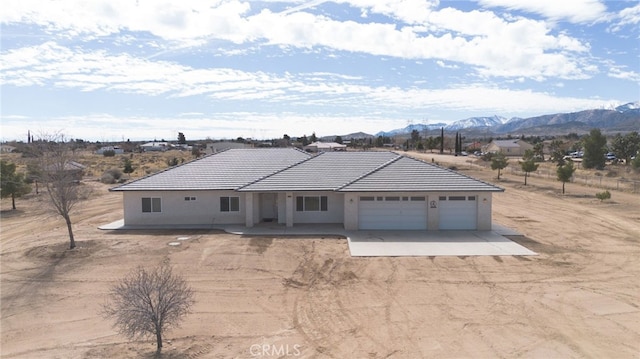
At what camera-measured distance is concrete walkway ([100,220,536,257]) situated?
2094 cm

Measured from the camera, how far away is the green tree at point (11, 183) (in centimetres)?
3578

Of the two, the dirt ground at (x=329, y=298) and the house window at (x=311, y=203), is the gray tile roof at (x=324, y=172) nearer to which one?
the house window at (x=311, y=203)

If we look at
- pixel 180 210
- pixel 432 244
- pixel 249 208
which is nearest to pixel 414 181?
pixel 432 244

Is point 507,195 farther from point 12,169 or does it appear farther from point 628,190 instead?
point 12,169

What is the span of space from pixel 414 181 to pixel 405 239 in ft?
12.7

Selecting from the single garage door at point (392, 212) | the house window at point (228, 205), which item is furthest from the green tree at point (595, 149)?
the house window at point (228, 205)

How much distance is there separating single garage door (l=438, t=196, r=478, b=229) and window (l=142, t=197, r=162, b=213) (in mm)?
16379

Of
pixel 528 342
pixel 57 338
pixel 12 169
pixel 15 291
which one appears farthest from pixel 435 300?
pixel 12 169

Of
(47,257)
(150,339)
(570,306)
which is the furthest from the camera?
(47,257)

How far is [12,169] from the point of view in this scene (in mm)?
37406

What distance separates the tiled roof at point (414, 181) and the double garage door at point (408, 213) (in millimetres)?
705

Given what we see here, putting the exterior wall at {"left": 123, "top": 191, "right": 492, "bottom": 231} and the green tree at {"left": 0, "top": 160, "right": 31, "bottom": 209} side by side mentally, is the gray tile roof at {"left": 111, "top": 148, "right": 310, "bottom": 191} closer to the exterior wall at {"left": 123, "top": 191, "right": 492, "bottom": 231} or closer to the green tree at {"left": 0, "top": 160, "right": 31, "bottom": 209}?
the exterior wall at {"left": 123, "top": 191, "right": 492, "bottom": 231}

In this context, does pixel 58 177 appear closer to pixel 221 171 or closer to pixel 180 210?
pixel 180 210

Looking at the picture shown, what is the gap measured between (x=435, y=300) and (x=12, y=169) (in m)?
36.9
